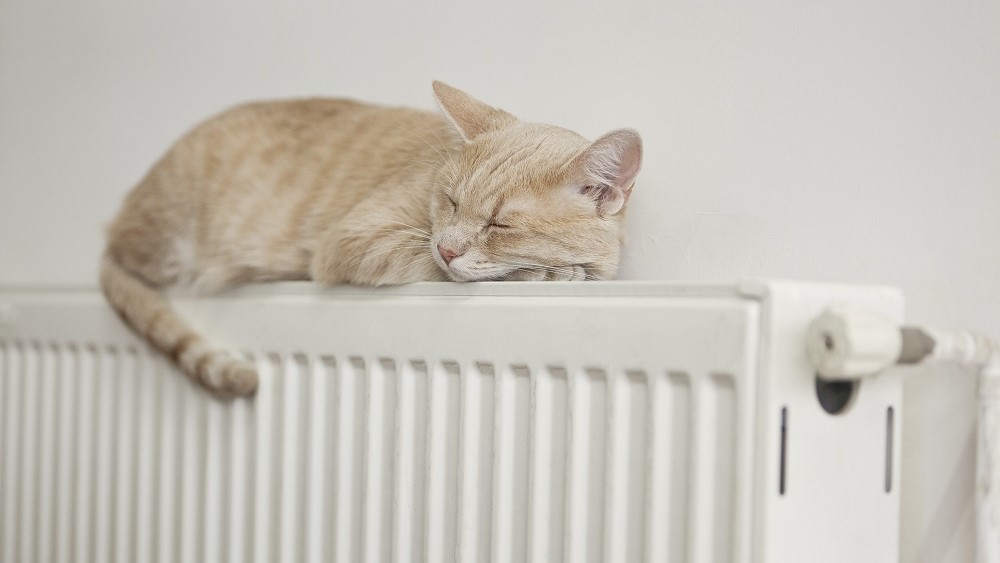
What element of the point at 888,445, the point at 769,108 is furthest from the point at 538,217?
the point at 888,445

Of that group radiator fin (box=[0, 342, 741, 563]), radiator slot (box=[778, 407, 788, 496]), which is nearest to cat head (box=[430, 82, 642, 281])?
radiator fin (box=[0, 342, 741, 563])

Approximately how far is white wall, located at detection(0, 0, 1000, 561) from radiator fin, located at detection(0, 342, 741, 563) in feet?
0.92

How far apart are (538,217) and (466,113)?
18 cm

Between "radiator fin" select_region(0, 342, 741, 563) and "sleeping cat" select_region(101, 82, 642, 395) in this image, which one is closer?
"radiator fin" select_region(0, 342, 741, 563)

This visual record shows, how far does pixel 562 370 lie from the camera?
2.88ft

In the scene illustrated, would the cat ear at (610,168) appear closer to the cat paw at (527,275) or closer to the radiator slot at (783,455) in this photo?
the cat paw at (527,275)

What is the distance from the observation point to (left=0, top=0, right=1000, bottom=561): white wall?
89 cm

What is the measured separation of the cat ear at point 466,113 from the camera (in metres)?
1.06

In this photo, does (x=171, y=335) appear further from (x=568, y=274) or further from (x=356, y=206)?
(x=568, y=274)

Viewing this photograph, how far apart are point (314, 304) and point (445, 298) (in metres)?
0.20

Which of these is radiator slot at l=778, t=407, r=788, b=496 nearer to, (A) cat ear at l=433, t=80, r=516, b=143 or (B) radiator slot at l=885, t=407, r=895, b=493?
(B) radiator slot at l=885, t=407, r=895, b=493

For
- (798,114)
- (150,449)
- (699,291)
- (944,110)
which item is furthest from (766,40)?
(150,449)

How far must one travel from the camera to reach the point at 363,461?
40.3 inches

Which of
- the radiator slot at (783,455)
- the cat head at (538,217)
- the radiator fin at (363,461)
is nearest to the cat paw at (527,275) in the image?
the cat head at (538,217)
